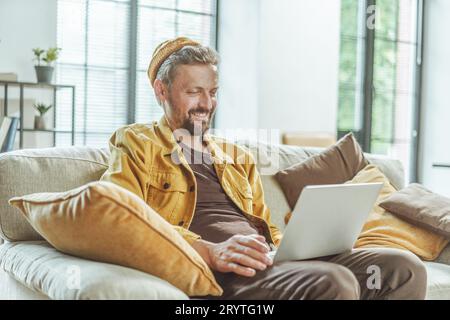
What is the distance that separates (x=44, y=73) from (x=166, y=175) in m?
2.72

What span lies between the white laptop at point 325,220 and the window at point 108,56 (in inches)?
137

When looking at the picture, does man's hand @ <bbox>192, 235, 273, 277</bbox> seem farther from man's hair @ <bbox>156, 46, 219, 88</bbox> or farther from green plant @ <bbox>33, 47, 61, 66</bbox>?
green plant @ <bbox>33, 47, 61, 66</bbox>

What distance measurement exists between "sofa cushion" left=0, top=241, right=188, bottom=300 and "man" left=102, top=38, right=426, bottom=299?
243 mm

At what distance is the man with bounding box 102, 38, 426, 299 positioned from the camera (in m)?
1.54

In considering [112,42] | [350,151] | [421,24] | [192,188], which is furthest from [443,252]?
[421,24]

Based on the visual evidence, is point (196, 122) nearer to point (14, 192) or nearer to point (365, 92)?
point (14, 192)

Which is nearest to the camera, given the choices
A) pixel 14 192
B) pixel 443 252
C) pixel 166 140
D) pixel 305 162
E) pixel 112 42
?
pixel 14 192

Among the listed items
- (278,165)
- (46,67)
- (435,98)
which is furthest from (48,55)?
(435,98)

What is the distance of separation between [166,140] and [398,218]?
0.89 m

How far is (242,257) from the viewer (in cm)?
156

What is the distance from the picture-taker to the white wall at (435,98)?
241 inches

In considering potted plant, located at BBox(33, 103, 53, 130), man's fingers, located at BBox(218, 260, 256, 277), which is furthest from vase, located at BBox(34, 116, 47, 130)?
man's fingers, located at BBox(218, 260, 256, 277)

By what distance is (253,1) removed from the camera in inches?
202

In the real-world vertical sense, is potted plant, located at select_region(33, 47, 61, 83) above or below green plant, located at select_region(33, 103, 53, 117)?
above
